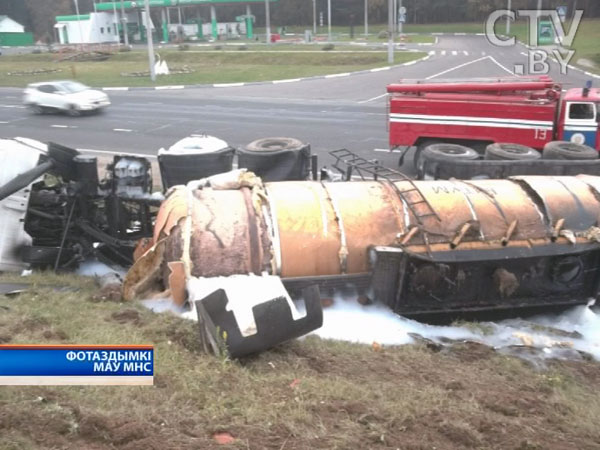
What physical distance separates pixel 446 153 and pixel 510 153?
1192 mm

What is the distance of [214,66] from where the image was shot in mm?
44375

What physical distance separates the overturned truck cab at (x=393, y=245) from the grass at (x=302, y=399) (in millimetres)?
953

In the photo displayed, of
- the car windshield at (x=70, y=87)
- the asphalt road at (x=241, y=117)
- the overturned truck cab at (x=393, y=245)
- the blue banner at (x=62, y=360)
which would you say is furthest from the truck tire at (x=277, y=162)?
the car windshield at (x=70, y=87)

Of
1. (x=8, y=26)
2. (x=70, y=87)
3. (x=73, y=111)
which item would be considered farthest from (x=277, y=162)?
(x=8, y=26)

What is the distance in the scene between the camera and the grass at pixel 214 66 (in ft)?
121

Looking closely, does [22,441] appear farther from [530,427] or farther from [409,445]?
[530,427]

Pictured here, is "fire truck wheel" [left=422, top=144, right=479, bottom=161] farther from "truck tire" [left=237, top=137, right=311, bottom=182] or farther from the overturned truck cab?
the overturned truck cab

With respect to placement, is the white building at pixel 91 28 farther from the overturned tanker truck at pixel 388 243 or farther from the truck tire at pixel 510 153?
the overturned tanker truck at pixel 388 243

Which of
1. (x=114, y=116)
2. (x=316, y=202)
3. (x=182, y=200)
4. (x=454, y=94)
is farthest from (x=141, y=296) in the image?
(x=114, y=116)

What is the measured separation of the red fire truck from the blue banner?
12115mm

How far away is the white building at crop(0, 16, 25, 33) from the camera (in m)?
91.9

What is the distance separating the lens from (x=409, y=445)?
374cm

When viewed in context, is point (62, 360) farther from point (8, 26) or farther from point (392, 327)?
point (8, 26)

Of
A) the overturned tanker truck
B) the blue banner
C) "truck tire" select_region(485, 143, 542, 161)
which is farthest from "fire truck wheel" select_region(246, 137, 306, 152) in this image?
the blue banner
